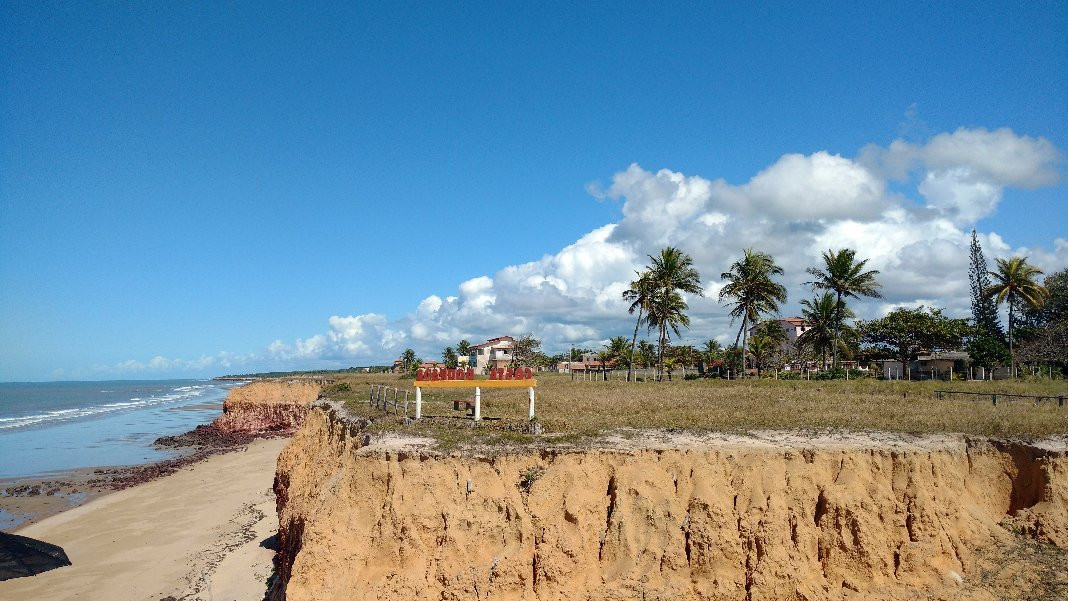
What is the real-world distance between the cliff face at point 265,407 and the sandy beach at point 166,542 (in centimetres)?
2144

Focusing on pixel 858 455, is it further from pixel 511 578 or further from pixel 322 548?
pixel 322 548

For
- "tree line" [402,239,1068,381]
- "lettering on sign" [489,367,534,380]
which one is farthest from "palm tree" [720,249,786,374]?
"lettering on sign" [489,367,534,380]

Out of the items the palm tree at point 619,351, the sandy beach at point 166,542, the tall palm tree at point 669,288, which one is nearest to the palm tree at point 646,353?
the palm tree at point 619,351

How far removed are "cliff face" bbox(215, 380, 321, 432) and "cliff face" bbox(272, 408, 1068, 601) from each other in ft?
139

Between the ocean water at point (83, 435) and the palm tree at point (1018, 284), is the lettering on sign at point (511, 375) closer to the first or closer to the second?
the ocean water at point (83, 435)

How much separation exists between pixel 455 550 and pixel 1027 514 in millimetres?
11526

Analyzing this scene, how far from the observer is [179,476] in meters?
31.0

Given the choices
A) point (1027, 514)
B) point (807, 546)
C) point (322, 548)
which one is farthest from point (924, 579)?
point (322, 548)

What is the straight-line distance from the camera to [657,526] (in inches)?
428

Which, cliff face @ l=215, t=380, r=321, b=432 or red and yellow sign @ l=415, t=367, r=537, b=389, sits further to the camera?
cliff face @ l=215, t=380, r=321, b=432

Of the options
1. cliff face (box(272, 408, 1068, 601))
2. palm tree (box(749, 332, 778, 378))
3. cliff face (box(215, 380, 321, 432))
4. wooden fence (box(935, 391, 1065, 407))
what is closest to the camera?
cliff face (box(272, 408, 1068, 601))

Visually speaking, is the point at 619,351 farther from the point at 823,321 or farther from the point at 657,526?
the point at 657,526

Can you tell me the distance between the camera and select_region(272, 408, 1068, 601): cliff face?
34.6ft

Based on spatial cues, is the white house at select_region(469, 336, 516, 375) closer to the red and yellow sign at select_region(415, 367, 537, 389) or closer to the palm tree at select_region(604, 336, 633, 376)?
the palm tree at select_region(604, 336, 633, 376)
